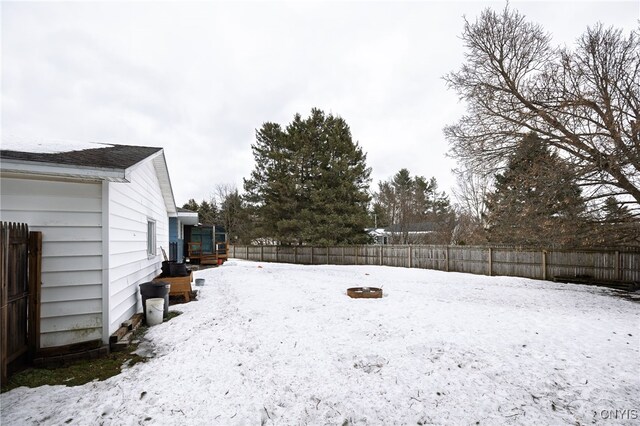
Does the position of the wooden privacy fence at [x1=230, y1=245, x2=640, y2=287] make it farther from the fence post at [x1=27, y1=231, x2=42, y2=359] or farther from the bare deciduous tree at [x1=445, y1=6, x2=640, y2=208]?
the fence post at [x1=27, y1=231, x2=42, y2=359]

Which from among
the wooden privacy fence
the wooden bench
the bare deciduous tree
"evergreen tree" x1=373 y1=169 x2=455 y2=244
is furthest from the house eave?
"evergreen tree" x1=373 y1=169 x2=455 y2=244

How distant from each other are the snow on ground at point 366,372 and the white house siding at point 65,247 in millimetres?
1069

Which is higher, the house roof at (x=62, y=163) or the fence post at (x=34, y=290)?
the house roof at (x=62, y=163)

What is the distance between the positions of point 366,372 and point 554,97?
989 centimetres

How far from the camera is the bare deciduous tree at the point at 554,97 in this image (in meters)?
8.11

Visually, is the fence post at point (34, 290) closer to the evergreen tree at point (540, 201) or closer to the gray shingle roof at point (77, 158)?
the gray shingle roof at point (77, 158)

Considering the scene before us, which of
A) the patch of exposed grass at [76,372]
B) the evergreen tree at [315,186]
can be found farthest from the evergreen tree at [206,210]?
the patch of exposed grass at [76,372]

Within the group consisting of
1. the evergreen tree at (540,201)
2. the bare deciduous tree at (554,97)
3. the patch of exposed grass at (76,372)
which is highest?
the bare deciduous tree at (554,97)

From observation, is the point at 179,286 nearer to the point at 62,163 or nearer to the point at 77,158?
the point at 77,158

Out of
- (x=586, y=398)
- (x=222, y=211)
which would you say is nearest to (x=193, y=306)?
(x=586, y=398)

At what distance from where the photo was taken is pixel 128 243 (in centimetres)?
553

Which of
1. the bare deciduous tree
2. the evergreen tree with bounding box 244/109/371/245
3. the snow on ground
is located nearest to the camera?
the snow on ground

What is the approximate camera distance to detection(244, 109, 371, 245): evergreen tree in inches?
830

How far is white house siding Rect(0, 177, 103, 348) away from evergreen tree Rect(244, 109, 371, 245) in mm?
16868
